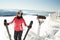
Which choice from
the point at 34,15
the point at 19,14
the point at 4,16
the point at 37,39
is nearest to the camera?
the point at 19,14

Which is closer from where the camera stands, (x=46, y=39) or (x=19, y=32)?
(x=19, y=32)

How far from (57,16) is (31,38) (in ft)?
23.4

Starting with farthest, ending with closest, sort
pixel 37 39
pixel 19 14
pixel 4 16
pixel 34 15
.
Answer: pixel 34 15
pixel 4 16
pixel 37 39
pixel 19 14

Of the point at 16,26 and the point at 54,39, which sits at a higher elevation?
the point at 16,26

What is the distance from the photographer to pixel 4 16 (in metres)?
12.3

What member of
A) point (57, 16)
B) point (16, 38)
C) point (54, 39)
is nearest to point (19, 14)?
point (16, 38)

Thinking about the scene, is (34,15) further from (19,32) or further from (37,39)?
(19,32)

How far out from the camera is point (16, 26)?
519 centimetres

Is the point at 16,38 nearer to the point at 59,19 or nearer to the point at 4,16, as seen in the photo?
the point at 4,16

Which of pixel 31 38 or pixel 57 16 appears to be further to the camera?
pixel 57 16

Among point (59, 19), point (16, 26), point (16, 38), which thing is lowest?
point (59, 19)

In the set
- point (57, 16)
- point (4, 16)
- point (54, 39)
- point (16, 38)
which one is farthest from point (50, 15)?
point (16, 38)

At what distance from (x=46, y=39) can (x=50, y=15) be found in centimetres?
740

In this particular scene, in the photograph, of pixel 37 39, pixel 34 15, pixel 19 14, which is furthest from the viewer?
pixel 34 15
